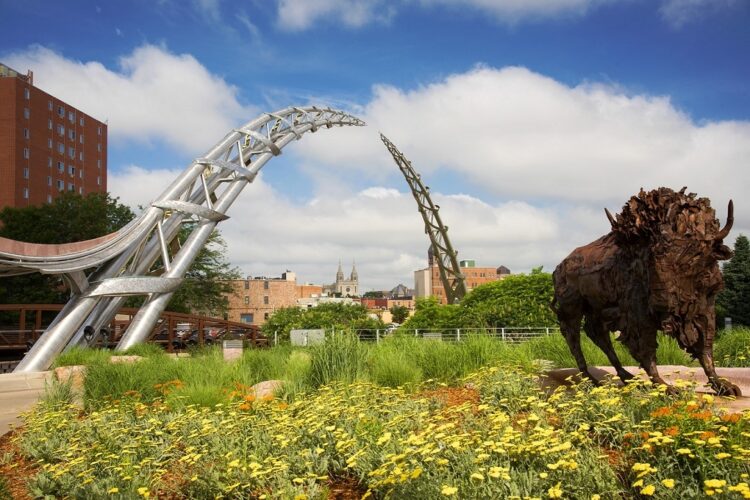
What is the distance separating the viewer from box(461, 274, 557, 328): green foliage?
89.2 feet

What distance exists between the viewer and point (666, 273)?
19.1ft

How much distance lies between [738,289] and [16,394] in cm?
4110

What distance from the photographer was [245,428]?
6.14 metres

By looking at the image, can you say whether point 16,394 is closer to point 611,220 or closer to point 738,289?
point 611,220

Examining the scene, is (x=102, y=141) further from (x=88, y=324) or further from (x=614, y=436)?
(x=614, y=436)

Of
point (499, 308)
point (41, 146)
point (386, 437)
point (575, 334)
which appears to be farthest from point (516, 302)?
point (41, 146)

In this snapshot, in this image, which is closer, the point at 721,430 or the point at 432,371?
the point at 721,430

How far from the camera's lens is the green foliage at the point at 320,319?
2788 cm

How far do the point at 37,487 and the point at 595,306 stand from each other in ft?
19.9

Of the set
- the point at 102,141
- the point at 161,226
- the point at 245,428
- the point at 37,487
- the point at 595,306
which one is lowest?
the point at 37,487

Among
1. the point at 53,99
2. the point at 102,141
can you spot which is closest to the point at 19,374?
the point at 53,99

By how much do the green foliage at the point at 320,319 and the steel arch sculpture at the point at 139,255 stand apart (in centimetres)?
796

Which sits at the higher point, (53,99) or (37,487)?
(53,99)

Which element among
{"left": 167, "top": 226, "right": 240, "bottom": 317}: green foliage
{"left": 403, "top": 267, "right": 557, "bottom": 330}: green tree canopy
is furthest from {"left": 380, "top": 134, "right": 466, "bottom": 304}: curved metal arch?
{"left": 167, "top": 226, "right": 240, "bottom": 317}: green foliage
